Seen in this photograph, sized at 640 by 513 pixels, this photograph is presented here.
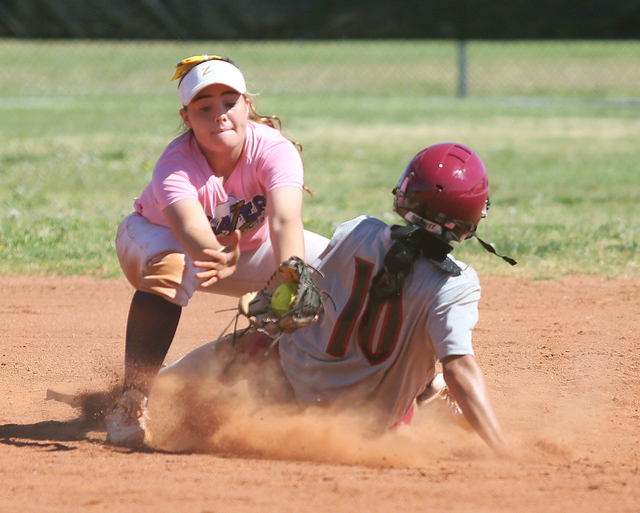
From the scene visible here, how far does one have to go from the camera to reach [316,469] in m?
2.80

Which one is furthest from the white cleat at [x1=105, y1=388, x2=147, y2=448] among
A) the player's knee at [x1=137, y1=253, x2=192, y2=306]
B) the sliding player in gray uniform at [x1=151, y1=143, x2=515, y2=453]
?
the sliding player in gray uniform at [x1=151, y1=143, x2=515, y2=453]

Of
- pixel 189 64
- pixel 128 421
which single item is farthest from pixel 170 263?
pixel 189 64

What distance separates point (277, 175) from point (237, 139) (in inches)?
7.7

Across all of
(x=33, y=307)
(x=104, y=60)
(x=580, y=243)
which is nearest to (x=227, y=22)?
(x=104, y=60)

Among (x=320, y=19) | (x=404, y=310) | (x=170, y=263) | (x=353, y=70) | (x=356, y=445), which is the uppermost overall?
(x=320, y=19)

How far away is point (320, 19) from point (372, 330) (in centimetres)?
1213

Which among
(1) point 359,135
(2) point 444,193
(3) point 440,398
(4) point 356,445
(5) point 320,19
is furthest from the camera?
(5) point 320,19

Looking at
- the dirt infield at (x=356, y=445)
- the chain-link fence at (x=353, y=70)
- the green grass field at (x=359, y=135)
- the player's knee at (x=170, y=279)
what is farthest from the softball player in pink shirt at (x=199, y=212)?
the chain-link fence at (x=353, y=70)

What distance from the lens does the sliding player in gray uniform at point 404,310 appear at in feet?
9.06

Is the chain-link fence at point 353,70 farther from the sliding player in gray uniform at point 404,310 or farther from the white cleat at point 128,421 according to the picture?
the white cleat at point 128,421

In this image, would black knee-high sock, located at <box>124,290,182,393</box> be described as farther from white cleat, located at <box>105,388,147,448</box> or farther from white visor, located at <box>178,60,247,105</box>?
white visor, located at <box>178,60,247,105</box>

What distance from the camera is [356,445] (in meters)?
2.94

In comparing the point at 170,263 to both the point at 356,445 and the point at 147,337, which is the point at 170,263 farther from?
the point at 356,445

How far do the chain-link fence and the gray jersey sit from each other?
46.3ft
